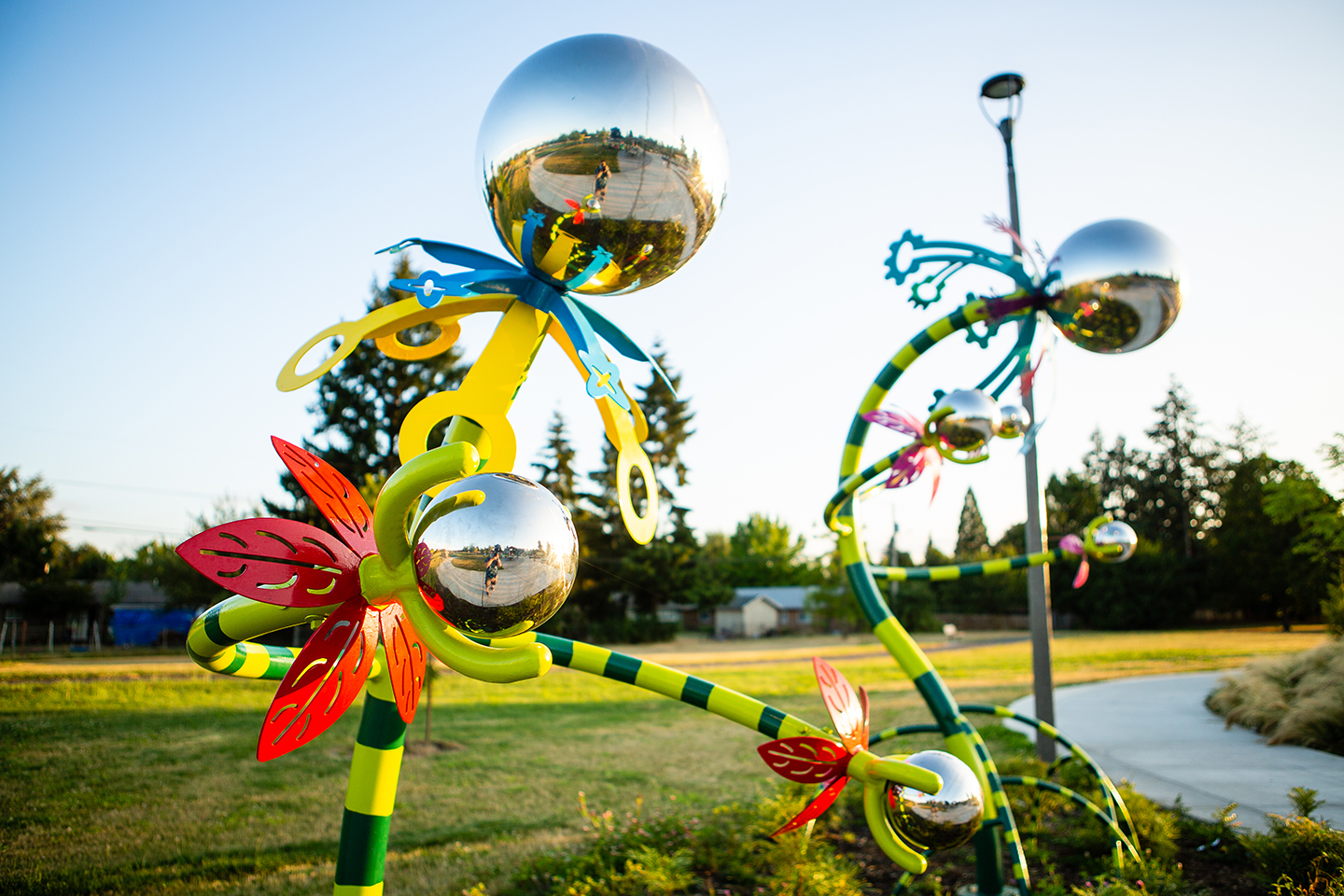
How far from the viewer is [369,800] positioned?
1774mm

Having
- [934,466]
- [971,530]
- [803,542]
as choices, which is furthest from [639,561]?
[971,530]

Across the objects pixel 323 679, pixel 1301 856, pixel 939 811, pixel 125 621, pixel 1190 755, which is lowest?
pixel 125 621

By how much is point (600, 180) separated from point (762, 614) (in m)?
42.0

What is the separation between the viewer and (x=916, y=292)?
11.5 ft

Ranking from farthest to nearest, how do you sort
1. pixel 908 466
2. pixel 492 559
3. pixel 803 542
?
1. pixel 803 542
2. pixel 908 466
3. pixel 492 559

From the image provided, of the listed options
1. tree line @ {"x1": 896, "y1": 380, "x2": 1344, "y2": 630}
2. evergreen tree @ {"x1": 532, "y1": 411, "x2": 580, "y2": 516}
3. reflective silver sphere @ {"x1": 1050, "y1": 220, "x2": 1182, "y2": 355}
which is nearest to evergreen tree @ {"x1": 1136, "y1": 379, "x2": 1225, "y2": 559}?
tree line @ {"x1": 896, "y1": 380, "x2": 1344, "y2": 630}

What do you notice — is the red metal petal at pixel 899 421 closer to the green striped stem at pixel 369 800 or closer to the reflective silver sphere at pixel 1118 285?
the reflective silver sphere at pixel 1118 285

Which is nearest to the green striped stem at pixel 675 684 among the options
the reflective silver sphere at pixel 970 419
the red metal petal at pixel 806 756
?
the red metal petal at pixel 806 756

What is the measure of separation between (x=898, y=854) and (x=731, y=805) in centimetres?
401

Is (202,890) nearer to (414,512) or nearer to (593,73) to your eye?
(414,512)

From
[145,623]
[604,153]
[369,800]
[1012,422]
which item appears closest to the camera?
[604,153]

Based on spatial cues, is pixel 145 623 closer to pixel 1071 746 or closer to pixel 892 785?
pixel 1071 746

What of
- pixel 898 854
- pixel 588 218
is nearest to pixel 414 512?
pixel 588 218

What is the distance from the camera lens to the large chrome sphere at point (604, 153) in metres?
1.37
